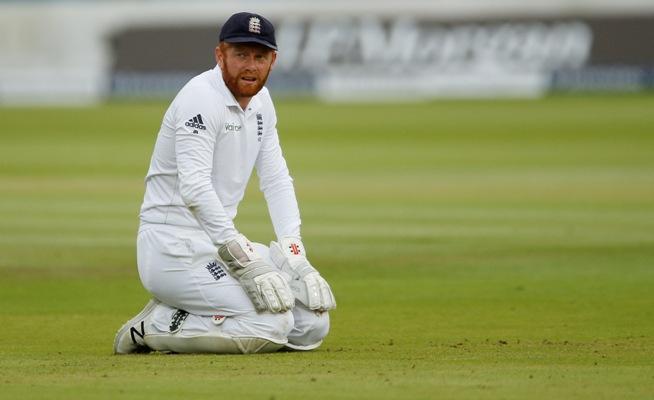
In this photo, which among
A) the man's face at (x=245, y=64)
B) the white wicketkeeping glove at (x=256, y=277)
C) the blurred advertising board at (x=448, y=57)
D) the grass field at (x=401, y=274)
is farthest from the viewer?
the blurred advertising board at (x=448, y=57)

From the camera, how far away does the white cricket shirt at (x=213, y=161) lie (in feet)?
24.0

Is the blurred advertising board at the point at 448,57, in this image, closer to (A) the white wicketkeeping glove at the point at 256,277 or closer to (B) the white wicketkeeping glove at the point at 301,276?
(B) the white wicketkeeping glove at the point at 301,276

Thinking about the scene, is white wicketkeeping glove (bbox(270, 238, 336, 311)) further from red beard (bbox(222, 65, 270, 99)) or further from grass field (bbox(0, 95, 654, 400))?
red beard (bbox(222, 65, 270, 99))

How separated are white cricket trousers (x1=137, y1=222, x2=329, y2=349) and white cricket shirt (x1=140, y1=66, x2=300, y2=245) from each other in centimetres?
10

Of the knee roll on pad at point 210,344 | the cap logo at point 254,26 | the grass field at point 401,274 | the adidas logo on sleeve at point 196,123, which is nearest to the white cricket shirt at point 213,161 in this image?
the adidas logo on sleeve at point 196,123

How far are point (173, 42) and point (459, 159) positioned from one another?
22.6 m

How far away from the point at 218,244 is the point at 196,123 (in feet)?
2.07

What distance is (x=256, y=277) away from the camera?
7305 mm

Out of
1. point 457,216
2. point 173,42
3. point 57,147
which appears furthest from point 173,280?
point 173,42

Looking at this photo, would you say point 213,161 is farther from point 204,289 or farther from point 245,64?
point 204,289

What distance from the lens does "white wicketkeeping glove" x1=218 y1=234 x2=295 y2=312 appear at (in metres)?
7.29

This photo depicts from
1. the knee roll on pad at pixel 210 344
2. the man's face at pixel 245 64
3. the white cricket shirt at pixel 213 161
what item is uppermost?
the man's face at pixel 245 64

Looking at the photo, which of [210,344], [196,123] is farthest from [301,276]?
[196,123]

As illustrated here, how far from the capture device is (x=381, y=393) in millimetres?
5988
